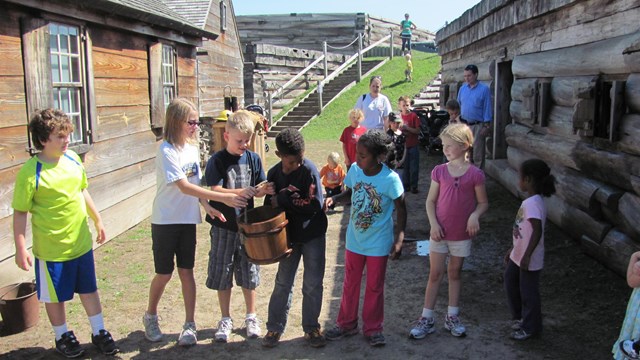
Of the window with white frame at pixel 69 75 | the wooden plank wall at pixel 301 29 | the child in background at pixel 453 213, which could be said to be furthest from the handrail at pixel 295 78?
the child in background at pixel 453 213

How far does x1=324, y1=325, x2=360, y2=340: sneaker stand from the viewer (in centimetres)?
445

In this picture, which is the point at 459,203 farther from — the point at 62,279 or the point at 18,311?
the point at 18,311

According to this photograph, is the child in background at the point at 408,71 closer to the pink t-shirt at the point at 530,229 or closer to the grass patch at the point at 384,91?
the grass patch at the point at 384,91

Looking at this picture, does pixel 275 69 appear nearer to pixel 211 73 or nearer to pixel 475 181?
pixel 211 73

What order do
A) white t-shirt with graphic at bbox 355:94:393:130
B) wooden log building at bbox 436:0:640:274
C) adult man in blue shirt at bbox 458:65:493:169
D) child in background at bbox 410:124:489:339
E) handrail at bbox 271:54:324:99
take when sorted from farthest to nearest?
handrail at bbox 271:54:324:99, white t-shirt with graphic at bbox 355:94:393:130, adult man in blue shirt at bbox 458:65:493:169, wooden log building at bbox 436:0:640:274, child in background at bbox 410:124:489:339

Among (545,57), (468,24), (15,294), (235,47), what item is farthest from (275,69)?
(15,294)

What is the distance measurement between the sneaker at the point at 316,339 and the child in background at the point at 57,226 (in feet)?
4.57

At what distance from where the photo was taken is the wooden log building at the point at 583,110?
500 centimetres

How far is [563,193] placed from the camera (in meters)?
6.36

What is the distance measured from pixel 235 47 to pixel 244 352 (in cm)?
1413

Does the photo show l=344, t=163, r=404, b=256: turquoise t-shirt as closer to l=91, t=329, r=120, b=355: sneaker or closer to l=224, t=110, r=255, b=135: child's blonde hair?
l=224, t=110, r=255, b=135: child's blonde hair

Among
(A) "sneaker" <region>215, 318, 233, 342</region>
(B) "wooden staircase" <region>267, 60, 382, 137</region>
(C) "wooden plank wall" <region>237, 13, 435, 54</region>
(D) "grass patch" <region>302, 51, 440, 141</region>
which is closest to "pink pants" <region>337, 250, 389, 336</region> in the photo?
(A) "sneaker" <region>215, 318, 233, 342</region>

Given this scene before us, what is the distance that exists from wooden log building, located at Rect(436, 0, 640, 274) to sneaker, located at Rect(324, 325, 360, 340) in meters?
2.42

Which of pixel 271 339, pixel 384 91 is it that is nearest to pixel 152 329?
pixel 271 339
